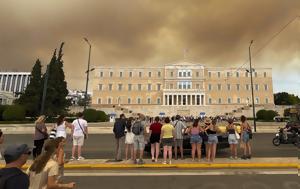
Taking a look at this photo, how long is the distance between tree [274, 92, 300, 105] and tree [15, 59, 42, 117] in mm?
105483

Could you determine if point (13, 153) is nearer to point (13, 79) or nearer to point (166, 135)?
point (166, 135)

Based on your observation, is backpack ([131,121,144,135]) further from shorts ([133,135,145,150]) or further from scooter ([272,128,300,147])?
scooter ([272,128,300,147])

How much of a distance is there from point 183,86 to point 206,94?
9.56 metres

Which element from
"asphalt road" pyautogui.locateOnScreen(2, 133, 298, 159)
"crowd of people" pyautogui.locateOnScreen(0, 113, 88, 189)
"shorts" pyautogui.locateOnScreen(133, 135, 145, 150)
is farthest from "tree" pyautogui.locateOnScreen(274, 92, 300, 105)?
"crowd of people" pyautogui.locateOnScreen(0, 113, 88, 189)

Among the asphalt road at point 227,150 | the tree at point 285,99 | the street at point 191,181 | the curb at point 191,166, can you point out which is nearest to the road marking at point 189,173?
the street at point 191,181

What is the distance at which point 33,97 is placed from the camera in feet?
164

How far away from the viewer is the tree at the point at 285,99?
12306 centimetres

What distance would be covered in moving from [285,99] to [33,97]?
110 metres

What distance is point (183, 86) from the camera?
378 feet

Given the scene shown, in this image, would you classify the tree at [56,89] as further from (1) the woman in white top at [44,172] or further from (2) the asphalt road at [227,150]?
(1) the woman in white top at [44,172]

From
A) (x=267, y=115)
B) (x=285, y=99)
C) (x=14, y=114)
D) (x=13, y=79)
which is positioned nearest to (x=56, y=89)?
(x=14, y=114)

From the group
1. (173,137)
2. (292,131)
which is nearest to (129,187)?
(173,137)

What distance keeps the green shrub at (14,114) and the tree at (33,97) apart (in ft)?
8.94

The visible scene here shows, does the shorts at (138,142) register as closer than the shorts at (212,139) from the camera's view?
Yes
